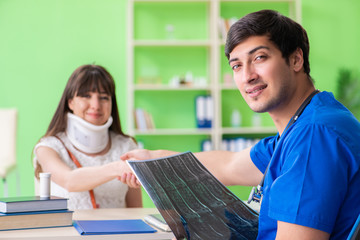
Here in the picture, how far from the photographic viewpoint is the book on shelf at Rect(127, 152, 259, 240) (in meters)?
1.19

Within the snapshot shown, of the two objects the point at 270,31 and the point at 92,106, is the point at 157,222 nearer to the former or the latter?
the point at 270,31

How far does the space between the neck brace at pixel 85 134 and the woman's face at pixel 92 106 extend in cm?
6

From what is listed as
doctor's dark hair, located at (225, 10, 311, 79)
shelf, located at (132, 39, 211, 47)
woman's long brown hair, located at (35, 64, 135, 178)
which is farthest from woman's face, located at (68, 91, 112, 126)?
→ shelf, located at (132, 39, 211, 47)

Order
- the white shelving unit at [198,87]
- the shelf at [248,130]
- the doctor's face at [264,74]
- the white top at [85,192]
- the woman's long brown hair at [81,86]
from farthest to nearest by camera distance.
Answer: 1. the shelf at [248,130]
2. the white shelving unit at [198,87]
3. the woman's long brown hair at [81,86]
4. the white top at [85,192]
5. the doctor's face at [264,74]

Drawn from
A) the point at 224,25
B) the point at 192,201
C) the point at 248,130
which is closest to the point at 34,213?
the point at 192,201

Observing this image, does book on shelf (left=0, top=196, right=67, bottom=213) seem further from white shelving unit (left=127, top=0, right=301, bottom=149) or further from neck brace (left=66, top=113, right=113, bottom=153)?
white shelving unit (left=127, top=0, right=301, bottom=149)

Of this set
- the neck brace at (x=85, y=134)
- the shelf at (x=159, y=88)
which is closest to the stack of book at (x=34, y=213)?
the neck brace at (x=85, y=134)

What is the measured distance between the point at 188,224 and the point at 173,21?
3.89 m

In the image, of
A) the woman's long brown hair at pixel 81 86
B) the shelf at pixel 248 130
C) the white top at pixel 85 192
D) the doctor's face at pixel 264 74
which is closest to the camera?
the doctor's face at pixel 264 74

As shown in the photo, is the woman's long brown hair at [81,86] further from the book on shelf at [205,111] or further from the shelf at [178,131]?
the book on shelf at [205,111]

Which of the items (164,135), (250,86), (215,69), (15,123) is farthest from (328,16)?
(250,86)

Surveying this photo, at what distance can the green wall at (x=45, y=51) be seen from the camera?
4.70 meters

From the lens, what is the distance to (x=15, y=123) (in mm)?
3943

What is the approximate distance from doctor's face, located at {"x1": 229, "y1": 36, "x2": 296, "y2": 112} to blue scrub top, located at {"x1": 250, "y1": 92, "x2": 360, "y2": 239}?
140 millimetres
